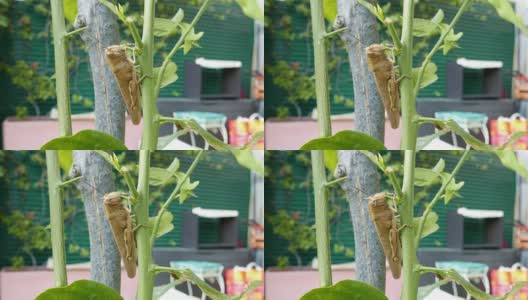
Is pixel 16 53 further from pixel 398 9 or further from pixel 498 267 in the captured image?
pixel 498 267

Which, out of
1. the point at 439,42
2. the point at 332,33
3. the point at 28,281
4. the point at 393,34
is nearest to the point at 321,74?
the point at 332,33

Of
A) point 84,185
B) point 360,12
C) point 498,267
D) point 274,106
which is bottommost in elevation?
point 498,267

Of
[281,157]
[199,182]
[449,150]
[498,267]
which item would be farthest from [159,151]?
[498,267]

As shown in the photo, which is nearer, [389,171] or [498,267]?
[389,171]

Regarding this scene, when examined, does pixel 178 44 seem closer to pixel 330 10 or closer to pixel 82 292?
pixel 330 10

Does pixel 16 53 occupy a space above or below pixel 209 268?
above

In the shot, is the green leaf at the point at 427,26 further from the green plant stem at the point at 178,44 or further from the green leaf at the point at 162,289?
the green leaf at the point at 162,289
